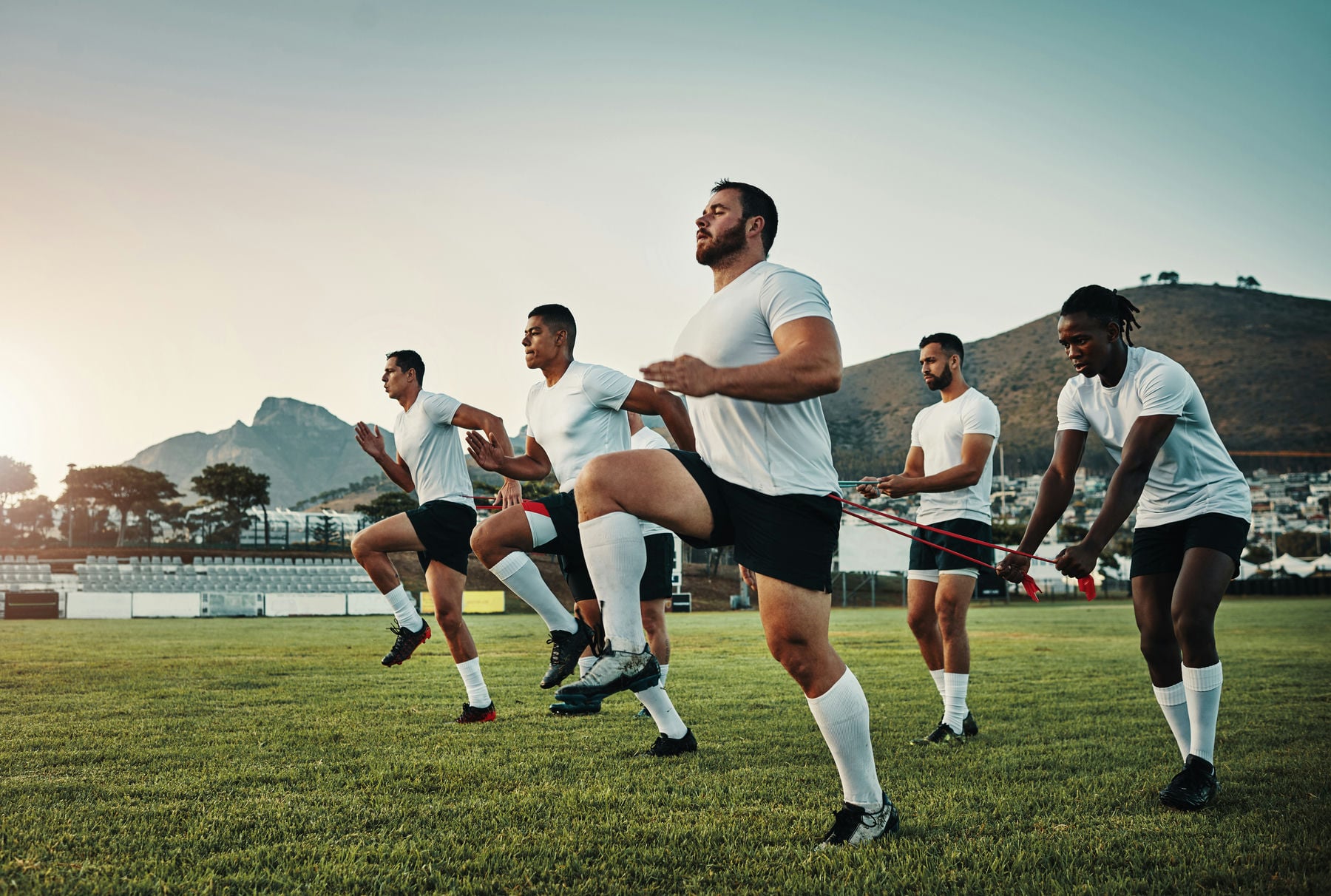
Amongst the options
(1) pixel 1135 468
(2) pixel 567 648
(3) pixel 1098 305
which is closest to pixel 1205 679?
(1) pixel 1135 468

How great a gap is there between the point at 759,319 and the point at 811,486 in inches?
29.1

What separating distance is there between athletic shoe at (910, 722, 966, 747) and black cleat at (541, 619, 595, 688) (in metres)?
2.39

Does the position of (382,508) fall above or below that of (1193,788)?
above

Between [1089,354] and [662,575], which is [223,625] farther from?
[1089,354]

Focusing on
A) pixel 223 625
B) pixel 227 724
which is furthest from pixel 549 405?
pixel 223 625

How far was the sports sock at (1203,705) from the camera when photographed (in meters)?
4.81

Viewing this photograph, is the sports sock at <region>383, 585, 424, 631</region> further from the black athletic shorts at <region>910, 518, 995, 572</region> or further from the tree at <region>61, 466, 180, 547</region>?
the tree at <region>61, 466, 180, 547</region>

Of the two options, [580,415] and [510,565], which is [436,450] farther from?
[580,415]

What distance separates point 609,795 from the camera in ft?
14.8

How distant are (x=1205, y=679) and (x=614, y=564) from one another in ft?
10.5

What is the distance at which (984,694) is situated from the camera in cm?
960

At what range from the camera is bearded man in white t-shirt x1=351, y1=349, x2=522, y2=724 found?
761 centimetres

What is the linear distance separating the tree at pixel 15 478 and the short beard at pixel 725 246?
14674 centimetres

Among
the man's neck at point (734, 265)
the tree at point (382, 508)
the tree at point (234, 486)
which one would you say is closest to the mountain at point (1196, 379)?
the tree at point (382, 508)
